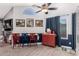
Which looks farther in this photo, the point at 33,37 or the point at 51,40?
the point at 51,40

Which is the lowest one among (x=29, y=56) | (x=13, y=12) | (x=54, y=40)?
(x=29, y=56)

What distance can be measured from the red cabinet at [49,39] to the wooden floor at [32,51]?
0.15ft

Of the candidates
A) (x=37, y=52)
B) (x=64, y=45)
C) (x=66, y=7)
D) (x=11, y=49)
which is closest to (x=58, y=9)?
(x=66, y=7)

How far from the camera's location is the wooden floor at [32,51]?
1.74 meters

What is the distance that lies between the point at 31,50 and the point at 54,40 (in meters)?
0.25

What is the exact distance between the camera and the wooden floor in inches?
68.4

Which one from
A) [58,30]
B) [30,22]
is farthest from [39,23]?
[58,30]

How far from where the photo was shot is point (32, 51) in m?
1.76

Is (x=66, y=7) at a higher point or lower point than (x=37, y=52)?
higher

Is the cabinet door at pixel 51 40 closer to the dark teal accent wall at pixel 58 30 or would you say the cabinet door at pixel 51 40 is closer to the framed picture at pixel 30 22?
the dark teal accent wall at pixel 58 30

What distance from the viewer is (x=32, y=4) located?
1.73 metres

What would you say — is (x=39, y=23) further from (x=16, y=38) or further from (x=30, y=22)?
(x=16, y=38)

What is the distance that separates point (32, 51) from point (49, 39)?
8.6 inches

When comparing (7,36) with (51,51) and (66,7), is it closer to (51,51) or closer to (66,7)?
(51,51)
